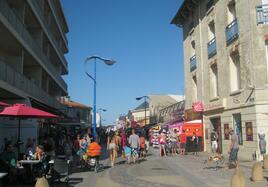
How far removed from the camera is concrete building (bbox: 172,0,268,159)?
1942cm

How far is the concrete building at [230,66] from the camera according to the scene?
19.4 m

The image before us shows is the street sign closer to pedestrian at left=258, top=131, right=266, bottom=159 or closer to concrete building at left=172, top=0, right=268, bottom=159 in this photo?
concrete building at left=172, top=0, right=268, bottom=159

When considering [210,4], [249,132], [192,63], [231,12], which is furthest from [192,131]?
[231,12]

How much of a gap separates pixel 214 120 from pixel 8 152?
16.5 meters

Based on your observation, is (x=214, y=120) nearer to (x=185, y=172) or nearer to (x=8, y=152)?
(x=185, y=172)

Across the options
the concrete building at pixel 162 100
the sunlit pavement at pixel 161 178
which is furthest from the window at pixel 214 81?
the concrete building at pixel 162 100

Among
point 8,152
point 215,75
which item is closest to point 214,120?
point 215,75

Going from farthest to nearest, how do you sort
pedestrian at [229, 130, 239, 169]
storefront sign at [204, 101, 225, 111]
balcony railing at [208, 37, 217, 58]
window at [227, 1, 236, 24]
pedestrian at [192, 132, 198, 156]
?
1. pedestrian at [192, 132, 198, 156]
2. balcony railing at [208, 37, 217, 58]
3. storefront sign at [204, 101, 225, 111]
4. window at [227, 1, 236, 24]
5. pedestrian at [229, 130, 239, 169]

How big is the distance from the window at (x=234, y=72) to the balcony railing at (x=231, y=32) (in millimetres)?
927

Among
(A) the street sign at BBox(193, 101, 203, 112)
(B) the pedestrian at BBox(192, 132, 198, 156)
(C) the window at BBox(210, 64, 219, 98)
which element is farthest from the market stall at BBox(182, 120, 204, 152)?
(C) the window at BBox(210, 64, 219, 98)

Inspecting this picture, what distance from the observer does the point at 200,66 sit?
28.8m

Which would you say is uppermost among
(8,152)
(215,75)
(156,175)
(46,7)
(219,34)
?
(46,7)

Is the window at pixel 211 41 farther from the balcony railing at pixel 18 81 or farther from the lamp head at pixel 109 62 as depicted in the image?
the balcony railing at pixel 18 81

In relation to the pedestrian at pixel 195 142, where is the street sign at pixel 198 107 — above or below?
above
